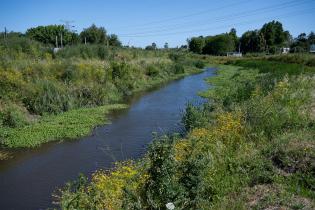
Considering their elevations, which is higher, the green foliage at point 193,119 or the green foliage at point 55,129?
the green foliage at point 193,119

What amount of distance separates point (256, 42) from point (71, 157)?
279 feet

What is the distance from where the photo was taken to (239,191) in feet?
22.8

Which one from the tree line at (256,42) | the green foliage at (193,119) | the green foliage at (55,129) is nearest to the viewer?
the green foliage at (193,119)

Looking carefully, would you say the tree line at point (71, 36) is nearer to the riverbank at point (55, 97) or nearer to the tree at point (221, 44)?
the riverbank at point (55, 97)

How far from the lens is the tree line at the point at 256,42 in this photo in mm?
84562

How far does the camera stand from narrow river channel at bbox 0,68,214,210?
948 centimetres

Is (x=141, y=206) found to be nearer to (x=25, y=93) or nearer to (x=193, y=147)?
(x=193, y=147)

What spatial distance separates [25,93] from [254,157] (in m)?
12.8

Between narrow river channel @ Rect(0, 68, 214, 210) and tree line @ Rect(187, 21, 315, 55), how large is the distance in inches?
2635

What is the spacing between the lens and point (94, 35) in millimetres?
57594

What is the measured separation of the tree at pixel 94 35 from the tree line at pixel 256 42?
39.4m

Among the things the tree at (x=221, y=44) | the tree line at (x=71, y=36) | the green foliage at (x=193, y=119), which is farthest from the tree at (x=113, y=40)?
the green foliage at (x=193, y=119)

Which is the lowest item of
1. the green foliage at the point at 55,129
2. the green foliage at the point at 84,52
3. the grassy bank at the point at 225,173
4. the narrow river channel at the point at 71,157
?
the narrow river channel at the point at 71,157

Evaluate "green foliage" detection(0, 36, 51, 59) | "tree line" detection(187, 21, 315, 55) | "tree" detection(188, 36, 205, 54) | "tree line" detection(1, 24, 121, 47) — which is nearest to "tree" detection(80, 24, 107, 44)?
"tree line" detection(1, 24, 121, 47)
